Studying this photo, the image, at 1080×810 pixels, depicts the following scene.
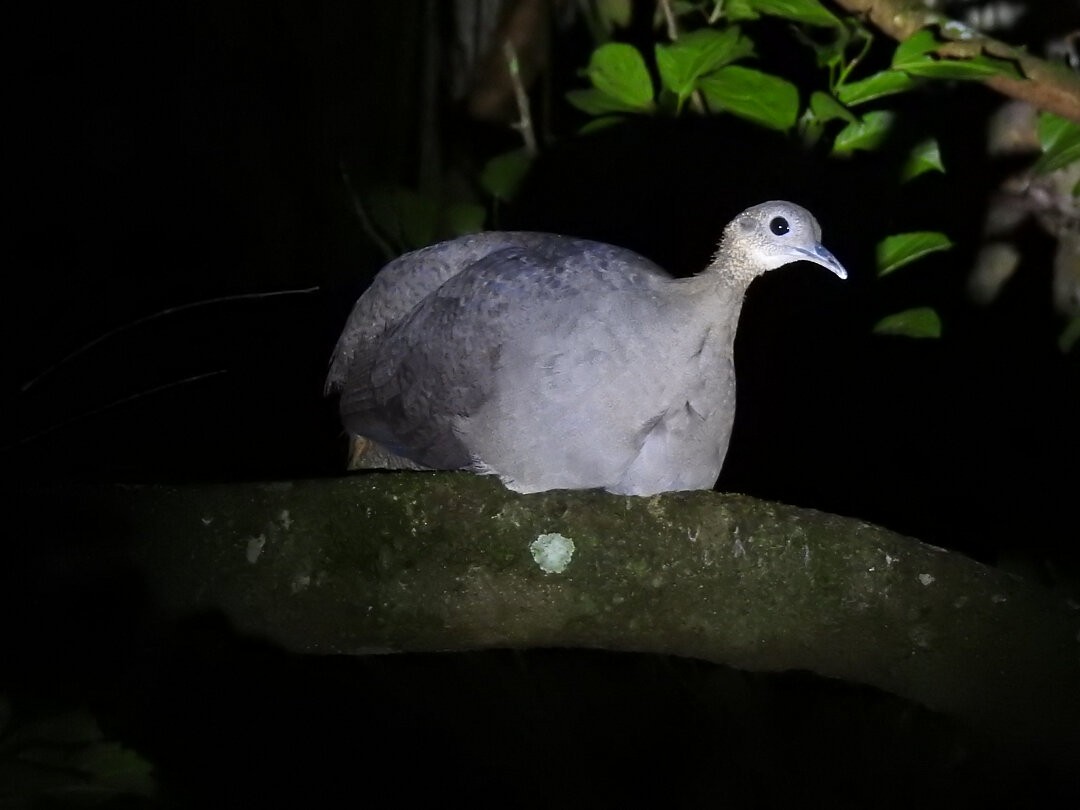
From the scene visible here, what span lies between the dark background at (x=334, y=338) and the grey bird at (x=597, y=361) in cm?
41

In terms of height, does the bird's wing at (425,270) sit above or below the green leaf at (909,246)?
below

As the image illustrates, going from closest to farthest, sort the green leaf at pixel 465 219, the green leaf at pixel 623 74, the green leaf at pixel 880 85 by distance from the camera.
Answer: the green leaf at pixel 880 85, the green leaf at pixel 623 74, the green leaf at pixel 465 219

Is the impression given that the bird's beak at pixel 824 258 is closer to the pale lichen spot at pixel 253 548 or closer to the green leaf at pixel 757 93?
the green leaf at pixel 757 93

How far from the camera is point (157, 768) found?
55.4 inches

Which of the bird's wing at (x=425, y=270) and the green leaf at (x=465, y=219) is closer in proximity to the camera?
the bird's wing at (x=425, y=270)

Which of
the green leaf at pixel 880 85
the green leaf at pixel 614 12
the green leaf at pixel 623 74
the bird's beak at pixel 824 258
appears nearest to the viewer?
the bird's beak at pixel 824 258

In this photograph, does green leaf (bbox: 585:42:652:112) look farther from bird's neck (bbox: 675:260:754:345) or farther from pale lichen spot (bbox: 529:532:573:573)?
pale lichen spot (bbox: 529:532:573:573)

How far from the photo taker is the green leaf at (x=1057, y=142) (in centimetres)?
156

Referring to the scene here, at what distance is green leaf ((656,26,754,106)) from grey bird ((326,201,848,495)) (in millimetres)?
268

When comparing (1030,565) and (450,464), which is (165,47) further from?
(1030,565)

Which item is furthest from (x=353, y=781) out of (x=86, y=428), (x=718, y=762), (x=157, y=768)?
(x=86, y=428)

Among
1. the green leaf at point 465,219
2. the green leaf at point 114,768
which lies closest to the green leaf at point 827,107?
the green leaf at point 465,219

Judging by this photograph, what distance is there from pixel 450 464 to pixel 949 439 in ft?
3.90

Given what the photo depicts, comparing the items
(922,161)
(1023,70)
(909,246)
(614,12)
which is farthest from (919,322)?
(614,12)
